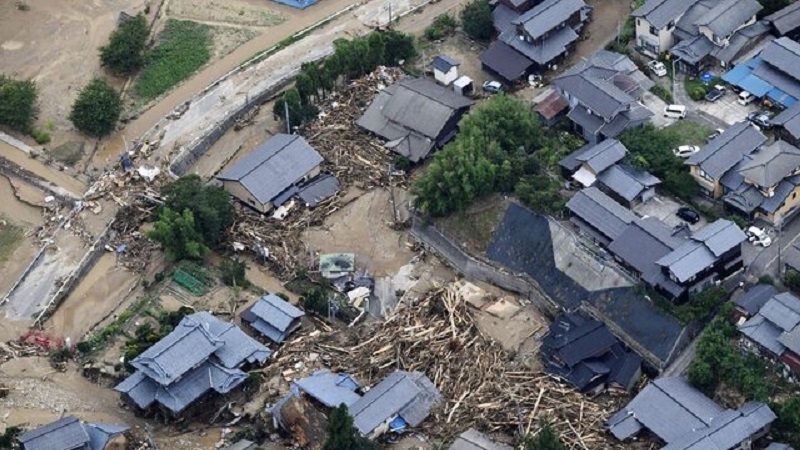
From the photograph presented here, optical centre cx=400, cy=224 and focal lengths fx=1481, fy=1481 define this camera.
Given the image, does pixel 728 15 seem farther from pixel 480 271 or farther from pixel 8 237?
pixel 8 237

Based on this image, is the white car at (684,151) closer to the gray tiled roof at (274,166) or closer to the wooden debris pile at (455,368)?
the wooden debris pile at (455,368)

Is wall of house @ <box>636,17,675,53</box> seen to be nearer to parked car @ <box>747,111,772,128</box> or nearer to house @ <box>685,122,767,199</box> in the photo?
parked car @ <box>747,111,772,128</box>

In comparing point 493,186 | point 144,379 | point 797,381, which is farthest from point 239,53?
point 797,381

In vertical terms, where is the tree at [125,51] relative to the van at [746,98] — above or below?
above

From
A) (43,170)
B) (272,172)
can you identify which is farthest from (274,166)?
(43,170)

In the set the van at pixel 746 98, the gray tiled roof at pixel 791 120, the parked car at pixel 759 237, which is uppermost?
the gray tiled roof at pixel 791 120

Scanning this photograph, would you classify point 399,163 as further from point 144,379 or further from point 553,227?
point 144,379

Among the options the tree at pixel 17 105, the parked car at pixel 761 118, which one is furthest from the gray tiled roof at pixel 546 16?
the tree at pixel 17 105

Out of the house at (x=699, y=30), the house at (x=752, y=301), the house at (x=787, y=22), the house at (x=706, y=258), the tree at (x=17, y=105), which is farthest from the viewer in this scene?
the tree at (x=17, y=105)

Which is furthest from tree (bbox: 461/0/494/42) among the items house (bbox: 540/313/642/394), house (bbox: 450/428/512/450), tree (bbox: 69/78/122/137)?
house (bbox: 450/428/512/450)
